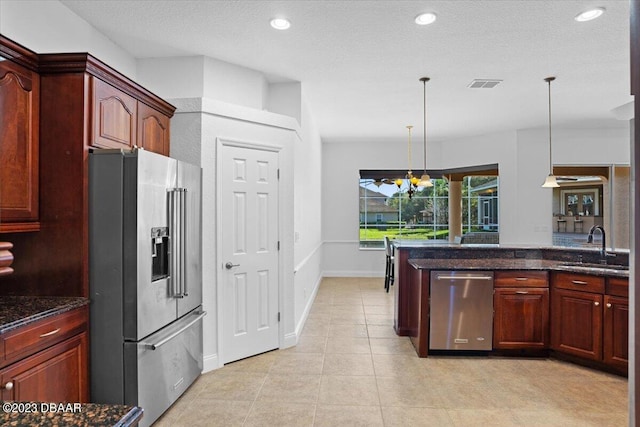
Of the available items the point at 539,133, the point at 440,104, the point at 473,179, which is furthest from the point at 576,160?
the point at 440,104

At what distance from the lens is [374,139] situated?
7.91 meters

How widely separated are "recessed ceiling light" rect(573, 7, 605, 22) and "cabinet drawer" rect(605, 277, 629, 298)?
2149 millimetres

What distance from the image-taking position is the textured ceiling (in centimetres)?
287

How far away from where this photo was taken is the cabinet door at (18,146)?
6.98 feet

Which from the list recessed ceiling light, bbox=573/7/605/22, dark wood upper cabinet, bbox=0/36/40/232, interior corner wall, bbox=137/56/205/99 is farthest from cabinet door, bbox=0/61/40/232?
recessed ceiling light, bbox=573/7/605/22

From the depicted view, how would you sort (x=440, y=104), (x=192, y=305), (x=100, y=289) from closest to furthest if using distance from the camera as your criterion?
1. (x=100, y=289)
2. (x=192, y=305)
3. (x=440, y=104)

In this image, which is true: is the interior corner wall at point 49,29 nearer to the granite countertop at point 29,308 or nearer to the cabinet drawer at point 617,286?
the granite countertop at point 29,308

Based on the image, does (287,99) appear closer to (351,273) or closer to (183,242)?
(183,242)

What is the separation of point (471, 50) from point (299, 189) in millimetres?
2363

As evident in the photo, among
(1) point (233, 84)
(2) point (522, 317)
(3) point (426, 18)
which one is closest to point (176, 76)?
(1) point (233, 84)

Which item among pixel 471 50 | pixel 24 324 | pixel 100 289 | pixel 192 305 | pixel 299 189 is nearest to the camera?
pixel 24 324

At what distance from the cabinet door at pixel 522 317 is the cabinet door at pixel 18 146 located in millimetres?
3831

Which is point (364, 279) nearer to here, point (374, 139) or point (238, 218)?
point (374, 139)

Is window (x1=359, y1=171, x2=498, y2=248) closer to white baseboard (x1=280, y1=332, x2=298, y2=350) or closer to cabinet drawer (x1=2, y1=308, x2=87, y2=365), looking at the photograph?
white baseboard (x1=280, y1=332, x2=298, y2=350)
